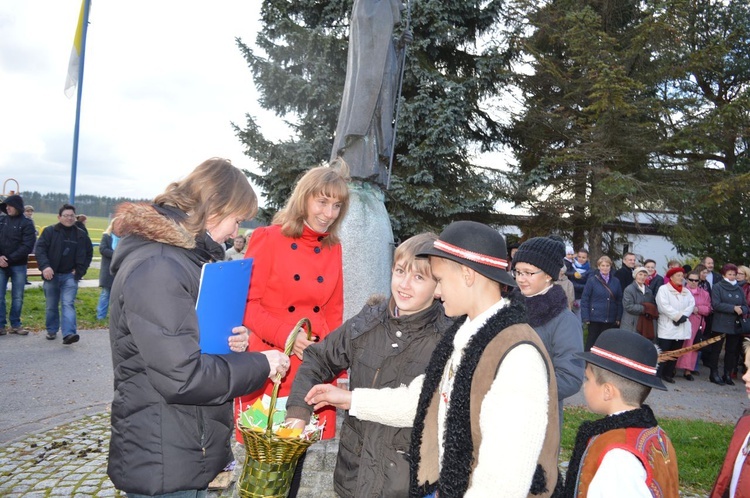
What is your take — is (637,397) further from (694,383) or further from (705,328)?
(705,328)

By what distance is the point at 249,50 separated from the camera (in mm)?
15055

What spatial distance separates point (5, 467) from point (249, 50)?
1258cm

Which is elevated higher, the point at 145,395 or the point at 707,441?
the point at 145,395

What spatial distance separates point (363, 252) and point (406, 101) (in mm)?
10004

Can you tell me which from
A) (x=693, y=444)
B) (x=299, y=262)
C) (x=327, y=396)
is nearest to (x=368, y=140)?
(x=299, y=262)

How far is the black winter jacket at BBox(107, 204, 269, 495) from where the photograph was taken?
1.93 metres

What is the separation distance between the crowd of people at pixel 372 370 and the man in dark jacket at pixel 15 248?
781 cm

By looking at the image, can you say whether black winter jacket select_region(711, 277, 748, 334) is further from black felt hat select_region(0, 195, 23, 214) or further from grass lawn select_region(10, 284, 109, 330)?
black felt hat select_region(0, 195, 23, 214)

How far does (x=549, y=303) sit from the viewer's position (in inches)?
145

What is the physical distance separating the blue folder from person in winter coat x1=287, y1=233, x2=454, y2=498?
1.49 feet

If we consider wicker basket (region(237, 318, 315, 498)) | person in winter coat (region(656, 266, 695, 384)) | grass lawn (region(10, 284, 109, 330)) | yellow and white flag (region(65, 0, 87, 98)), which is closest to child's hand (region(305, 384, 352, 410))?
wicker basket (region(237, 318, 315, 498))

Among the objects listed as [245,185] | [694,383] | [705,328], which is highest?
[245,185]

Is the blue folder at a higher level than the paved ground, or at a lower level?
higher

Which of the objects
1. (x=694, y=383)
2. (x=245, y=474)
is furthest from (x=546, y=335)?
(x=694, y=383)
